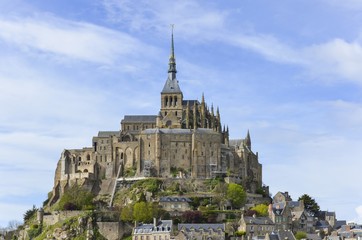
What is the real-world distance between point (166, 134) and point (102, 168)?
954 centimetres

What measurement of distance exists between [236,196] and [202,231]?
12.5m

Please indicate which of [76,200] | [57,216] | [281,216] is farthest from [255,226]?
[57,216]

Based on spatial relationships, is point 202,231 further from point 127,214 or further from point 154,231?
point 127,214

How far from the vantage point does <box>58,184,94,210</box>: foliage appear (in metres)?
89.3

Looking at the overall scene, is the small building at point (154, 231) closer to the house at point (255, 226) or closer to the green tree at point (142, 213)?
the green tree at point (142, 213)

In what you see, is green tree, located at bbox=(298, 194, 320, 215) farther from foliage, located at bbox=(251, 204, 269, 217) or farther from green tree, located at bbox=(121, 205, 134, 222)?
green tree, located at bbox=(121, 205, 134, 222)

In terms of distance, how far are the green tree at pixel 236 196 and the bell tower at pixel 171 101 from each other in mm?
14427

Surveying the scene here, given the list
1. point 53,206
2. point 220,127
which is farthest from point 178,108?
point 53,206

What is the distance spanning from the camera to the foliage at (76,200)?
3516 inches

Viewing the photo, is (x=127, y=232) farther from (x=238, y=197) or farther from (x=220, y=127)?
(x=220, y=127)

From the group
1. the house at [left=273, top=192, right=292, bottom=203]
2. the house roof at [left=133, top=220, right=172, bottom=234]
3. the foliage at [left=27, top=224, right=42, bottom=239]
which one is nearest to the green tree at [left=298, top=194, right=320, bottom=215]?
the house at [left=273, top=192, right=292, bottom=203]

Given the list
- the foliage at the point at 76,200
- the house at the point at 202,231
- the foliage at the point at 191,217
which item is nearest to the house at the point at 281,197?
the foliage at the point at 191,217

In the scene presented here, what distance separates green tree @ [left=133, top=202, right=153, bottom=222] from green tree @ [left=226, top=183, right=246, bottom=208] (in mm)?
10751

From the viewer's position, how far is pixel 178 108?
104125 millimetres
